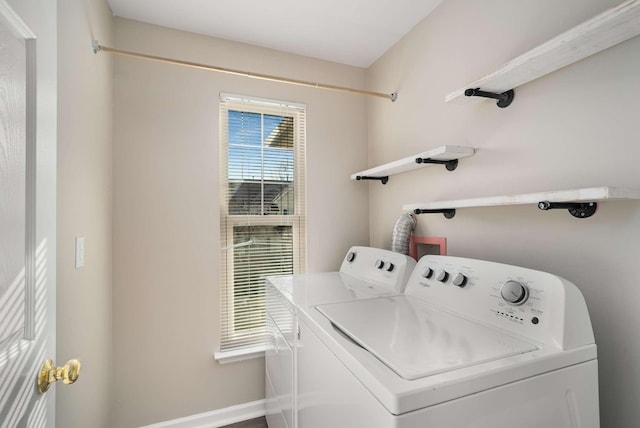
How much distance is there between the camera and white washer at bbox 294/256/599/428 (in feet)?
2.33

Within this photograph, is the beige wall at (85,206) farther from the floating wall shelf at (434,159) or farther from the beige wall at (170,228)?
the floating wall shelf at (434,159)

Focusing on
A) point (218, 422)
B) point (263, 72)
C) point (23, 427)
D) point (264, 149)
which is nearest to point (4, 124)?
point (23, 427)

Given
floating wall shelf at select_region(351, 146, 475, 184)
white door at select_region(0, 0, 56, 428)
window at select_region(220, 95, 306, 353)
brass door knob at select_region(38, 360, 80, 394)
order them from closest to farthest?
white door at select_region(0, 0, 56, 428) < brass door knob at select_region(38, 360, 80, 394) < floating wall shelf at select_region(351, 146, 475, 184) < window at select_region(220, 95, 306, 353)

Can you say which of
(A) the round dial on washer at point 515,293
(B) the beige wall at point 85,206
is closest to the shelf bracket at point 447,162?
(A) the round dial on washer at point 515,293

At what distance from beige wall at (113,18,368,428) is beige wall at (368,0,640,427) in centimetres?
116

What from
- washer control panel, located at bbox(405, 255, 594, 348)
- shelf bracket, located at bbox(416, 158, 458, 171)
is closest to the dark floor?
washer control panel, located at bbox(405, 255, 594, 348)

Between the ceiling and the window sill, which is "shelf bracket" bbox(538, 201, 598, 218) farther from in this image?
the window sill

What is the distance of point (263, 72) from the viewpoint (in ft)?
7.04

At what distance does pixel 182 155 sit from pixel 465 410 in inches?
76.2

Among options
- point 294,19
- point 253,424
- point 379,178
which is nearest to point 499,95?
point 379,178

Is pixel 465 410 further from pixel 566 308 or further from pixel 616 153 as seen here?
pixel 616 153

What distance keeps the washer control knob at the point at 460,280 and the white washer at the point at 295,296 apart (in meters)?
0.34

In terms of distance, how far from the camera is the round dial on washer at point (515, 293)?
99 centimetres

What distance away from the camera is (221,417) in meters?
1.95
